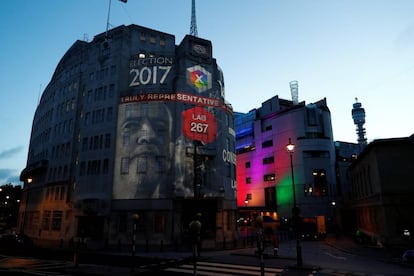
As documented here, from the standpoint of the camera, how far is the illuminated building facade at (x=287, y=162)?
60.9 meters

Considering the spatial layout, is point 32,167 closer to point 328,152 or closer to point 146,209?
point 146,209

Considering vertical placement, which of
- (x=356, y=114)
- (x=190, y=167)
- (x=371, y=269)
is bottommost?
(x=371, y=269)

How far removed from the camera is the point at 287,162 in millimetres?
65062

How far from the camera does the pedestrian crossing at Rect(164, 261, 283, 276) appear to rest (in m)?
16.3

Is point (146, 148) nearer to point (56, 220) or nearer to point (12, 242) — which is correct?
point (12, 242)

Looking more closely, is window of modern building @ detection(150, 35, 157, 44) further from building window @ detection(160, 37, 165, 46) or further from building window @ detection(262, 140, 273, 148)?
building window @ detection(262, 140, 273, 148)

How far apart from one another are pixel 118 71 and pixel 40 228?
29.5m

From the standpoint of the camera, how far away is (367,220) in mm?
38125

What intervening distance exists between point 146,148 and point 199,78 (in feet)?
41.5

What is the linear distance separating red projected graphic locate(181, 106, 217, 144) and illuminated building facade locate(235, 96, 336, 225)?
31561 mm

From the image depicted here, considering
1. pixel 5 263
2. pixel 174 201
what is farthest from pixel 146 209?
pixel 5 263

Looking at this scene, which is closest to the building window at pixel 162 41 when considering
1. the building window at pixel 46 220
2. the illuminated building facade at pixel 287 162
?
the building window at pixel 46 220

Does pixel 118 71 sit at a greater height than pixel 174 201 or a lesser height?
greater

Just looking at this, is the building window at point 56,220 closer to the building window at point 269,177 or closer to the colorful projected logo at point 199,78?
the colorful projected logo at point 199,78
